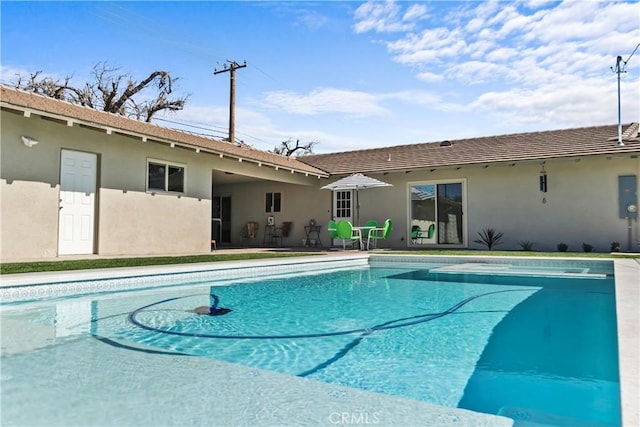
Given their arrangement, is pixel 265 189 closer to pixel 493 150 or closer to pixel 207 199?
pixel 207 199

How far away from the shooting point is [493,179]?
43.3ft

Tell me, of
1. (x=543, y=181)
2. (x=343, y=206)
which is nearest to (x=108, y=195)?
(x=343, y=206)

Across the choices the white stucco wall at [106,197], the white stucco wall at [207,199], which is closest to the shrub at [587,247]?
the white stucco wall at [207,199]

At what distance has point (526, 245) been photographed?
41.0ft

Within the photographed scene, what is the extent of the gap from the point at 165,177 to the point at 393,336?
842cm

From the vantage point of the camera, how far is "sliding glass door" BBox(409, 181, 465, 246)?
13.8 m

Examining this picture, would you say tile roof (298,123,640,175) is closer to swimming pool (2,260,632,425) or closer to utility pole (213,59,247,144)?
utility pole (213,59,247,144)

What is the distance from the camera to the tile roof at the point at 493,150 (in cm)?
1191

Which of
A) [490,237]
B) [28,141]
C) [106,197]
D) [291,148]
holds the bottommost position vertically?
[490,237]

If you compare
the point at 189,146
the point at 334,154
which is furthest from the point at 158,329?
the point at 334,154

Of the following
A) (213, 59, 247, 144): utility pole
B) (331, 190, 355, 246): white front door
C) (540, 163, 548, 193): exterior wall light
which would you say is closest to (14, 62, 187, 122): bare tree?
(213, 59, 247, 144): utility pole

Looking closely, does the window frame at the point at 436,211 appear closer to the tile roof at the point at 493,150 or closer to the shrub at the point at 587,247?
the tile roof at the point at 493,150

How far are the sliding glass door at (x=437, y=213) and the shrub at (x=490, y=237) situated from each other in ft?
2.08

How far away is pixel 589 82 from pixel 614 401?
15033 millimetres
